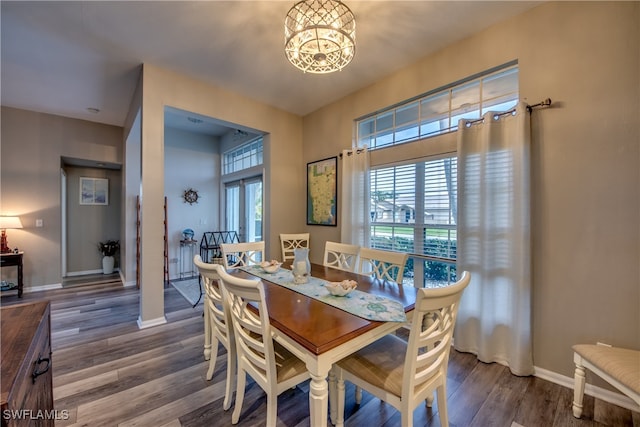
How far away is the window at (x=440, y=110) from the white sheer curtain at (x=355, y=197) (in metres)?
0.28

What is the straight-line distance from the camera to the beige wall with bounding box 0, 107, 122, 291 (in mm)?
4047

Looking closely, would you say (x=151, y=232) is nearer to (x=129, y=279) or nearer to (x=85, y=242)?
(x=129, y=279)

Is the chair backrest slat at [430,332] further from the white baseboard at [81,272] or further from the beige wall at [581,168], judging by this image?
the white baseboard at [81,272]

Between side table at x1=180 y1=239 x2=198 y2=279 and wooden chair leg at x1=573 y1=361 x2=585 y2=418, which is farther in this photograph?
side table at x1=180 y1=239 x2=198 y2=279

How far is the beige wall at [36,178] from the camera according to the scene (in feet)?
13.3

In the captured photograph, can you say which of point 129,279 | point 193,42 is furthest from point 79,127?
point 193,42

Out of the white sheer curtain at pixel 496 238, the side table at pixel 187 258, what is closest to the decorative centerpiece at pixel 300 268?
the white sheer curtain at pixel 496 238

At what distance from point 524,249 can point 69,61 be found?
4.81 meters

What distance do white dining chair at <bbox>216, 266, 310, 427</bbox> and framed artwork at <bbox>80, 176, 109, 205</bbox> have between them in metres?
5.66

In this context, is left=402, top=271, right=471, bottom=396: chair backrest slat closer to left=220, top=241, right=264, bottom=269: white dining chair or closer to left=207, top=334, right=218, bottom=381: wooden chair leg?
left=207, top=334, right=218, bottom=381: wooden chair leg

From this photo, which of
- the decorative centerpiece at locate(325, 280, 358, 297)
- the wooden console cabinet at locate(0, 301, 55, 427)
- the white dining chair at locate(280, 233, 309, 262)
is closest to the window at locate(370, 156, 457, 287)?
the white dining chair at locate(280, 233, 309, 262)

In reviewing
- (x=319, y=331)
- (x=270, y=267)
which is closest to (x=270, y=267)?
(x=270, y=267)

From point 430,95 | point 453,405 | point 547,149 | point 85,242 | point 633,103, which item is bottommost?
point 453,405

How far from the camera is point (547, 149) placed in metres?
2.04
